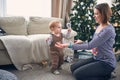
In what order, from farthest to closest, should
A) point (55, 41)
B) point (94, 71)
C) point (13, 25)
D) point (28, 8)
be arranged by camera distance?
point (28, 8) < point (13, 25) < point (55, 41) < point (94, 71)

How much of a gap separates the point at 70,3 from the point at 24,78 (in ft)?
6.56

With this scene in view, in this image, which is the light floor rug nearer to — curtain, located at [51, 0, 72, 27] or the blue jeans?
the blue jeans

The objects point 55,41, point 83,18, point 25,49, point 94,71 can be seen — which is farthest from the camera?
point 83,18

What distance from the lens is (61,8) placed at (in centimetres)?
414

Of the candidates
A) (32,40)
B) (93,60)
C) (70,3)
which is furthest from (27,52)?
(70,3)

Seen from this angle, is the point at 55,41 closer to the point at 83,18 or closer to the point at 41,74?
the point at 41,74

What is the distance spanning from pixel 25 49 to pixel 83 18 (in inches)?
52.1

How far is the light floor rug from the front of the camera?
111 inches

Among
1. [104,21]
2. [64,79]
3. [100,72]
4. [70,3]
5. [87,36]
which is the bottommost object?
[64,79]

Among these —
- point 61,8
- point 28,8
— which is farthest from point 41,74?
point 28,8

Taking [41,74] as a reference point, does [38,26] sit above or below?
above

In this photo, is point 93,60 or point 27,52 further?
point 27,52

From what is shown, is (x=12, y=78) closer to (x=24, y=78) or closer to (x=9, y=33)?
(x=24, y=78)

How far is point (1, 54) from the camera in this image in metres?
3.03
